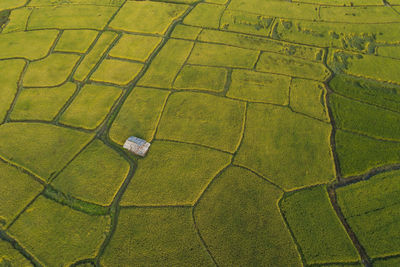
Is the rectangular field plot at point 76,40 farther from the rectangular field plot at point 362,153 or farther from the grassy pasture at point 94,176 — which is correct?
the rectangular field plot at point 362,153

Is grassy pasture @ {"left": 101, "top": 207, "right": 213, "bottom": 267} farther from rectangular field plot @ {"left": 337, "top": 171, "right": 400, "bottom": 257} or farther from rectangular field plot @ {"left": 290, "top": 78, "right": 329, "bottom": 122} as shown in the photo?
rectangular field plot @ {"left": 290, "top": 78, "right": 329, "bottom": 122}

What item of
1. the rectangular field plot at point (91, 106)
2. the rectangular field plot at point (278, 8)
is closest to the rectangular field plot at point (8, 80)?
the rectangular field plot at point (91, 106)

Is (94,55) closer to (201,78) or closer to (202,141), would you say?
(201,78)

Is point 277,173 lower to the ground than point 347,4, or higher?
lower

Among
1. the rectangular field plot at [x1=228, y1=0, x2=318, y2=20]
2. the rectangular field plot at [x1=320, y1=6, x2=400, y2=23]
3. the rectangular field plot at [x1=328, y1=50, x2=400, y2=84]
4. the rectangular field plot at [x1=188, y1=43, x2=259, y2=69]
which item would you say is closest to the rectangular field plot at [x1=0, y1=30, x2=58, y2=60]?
the rectangular field plot at [x1=188, y1=43, x2=259, y2=69]

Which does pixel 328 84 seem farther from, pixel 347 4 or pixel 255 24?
pixel 347 4

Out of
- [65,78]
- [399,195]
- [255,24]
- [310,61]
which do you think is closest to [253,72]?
[310,61]
